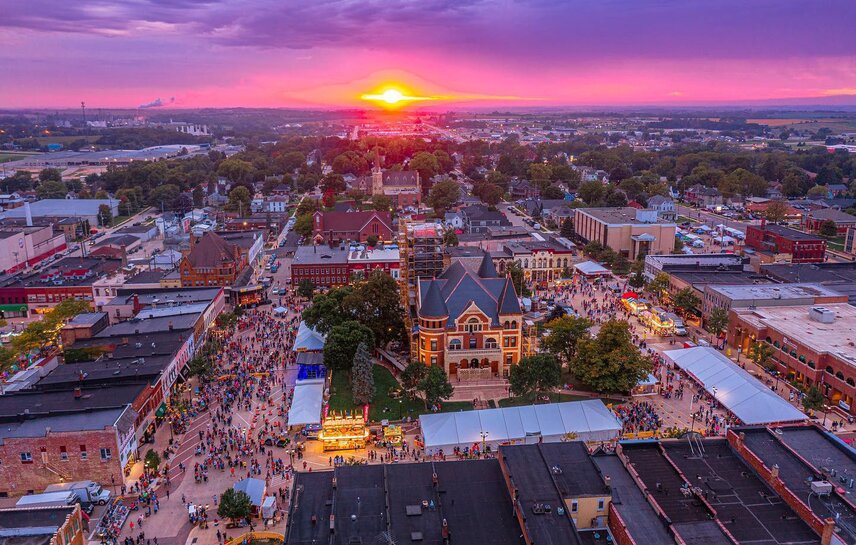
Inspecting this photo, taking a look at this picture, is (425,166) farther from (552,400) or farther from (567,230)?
(552,400)

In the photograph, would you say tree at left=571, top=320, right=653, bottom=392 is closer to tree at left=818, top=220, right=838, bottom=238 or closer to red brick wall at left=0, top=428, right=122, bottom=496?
red brick wall at left=0, top=428, right=122, bottom=496

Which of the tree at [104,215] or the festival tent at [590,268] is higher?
the tree at [104,215]

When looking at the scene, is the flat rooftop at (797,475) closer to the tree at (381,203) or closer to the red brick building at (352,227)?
the red brick building at (352,227)

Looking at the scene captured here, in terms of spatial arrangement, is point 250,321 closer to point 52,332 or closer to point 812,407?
point 52,332

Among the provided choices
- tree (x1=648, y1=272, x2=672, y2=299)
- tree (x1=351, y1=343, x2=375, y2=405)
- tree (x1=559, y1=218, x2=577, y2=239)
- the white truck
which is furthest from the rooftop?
the white truck

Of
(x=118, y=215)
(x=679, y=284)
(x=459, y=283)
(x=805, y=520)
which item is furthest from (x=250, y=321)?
(x=118, y=215)

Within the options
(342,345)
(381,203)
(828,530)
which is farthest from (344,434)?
(381,203)

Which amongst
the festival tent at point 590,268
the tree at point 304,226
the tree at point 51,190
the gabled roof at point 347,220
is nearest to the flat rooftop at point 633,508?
the festival tent at point 590,268
